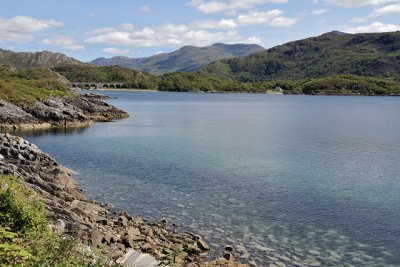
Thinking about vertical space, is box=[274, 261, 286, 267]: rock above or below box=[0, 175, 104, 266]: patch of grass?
below

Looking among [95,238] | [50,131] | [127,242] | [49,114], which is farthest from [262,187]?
[49,114]

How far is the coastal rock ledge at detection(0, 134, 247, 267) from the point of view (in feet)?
70.3

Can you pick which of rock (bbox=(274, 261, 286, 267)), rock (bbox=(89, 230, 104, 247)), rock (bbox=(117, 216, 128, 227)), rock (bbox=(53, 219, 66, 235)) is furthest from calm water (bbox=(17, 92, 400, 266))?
rock (bbox=(53, 219, 66, 235))

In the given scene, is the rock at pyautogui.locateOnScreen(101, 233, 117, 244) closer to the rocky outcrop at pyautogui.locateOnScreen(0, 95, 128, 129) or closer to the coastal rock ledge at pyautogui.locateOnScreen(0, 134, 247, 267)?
the coastal rock ledge at pyautogui.locateOnScreen(0, 134, 247, 267)

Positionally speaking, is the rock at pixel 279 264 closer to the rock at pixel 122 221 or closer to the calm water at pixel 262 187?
the calm water at pixel 262 187

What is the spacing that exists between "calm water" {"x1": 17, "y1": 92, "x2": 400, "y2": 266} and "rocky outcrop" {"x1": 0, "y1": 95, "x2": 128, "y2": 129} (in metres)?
15.1

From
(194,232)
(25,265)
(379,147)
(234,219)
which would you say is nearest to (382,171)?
(379,147)

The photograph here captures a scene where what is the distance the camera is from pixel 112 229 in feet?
88.5

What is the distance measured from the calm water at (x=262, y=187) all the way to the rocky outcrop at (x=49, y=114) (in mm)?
15104

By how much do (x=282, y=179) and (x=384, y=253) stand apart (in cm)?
1937

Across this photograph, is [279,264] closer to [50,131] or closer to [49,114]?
[50,131]

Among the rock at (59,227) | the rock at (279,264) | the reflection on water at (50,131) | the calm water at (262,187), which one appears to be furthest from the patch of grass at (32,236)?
the reflection on water at (50,131)

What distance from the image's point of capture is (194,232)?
2873 cm

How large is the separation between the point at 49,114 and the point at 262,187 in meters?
73.5
